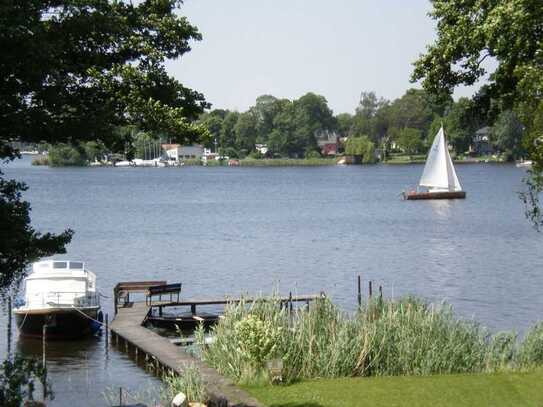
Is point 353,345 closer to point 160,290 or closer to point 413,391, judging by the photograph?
point 413,391

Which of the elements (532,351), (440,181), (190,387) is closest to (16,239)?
(190,387)

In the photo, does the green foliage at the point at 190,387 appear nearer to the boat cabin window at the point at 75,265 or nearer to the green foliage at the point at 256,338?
the green foliage at the point at 256,338

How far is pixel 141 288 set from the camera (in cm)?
3844

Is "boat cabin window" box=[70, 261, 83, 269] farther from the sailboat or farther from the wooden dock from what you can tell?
the sailboat

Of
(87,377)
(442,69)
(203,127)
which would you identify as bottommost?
(87,377)

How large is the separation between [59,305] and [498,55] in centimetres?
2128

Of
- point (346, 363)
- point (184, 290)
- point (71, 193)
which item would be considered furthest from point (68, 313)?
point (71, 193)

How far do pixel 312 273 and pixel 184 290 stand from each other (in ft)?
26.7

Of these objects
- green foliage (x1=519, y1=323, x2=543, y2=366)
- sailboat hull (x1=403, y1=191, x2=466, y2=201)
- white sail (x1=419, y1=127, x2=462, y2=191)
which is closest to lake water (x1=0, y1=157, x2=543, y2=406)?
sailboat hull (x1=403, y1=191, x2=466, y2=201)

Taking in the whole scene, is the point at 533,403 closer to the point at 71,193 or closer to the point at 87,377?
the point at 87,377

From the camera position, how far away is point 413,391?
19.9 metres

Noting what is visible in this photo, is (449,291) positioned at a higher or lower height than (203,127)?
lower

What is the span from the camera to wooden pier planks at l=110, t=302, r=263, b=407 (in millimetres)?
19219

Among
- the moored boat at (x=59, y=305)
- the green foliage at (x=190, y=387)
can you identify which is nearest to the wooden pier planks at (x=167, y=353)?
the green foliage at (x=190, y=387)
